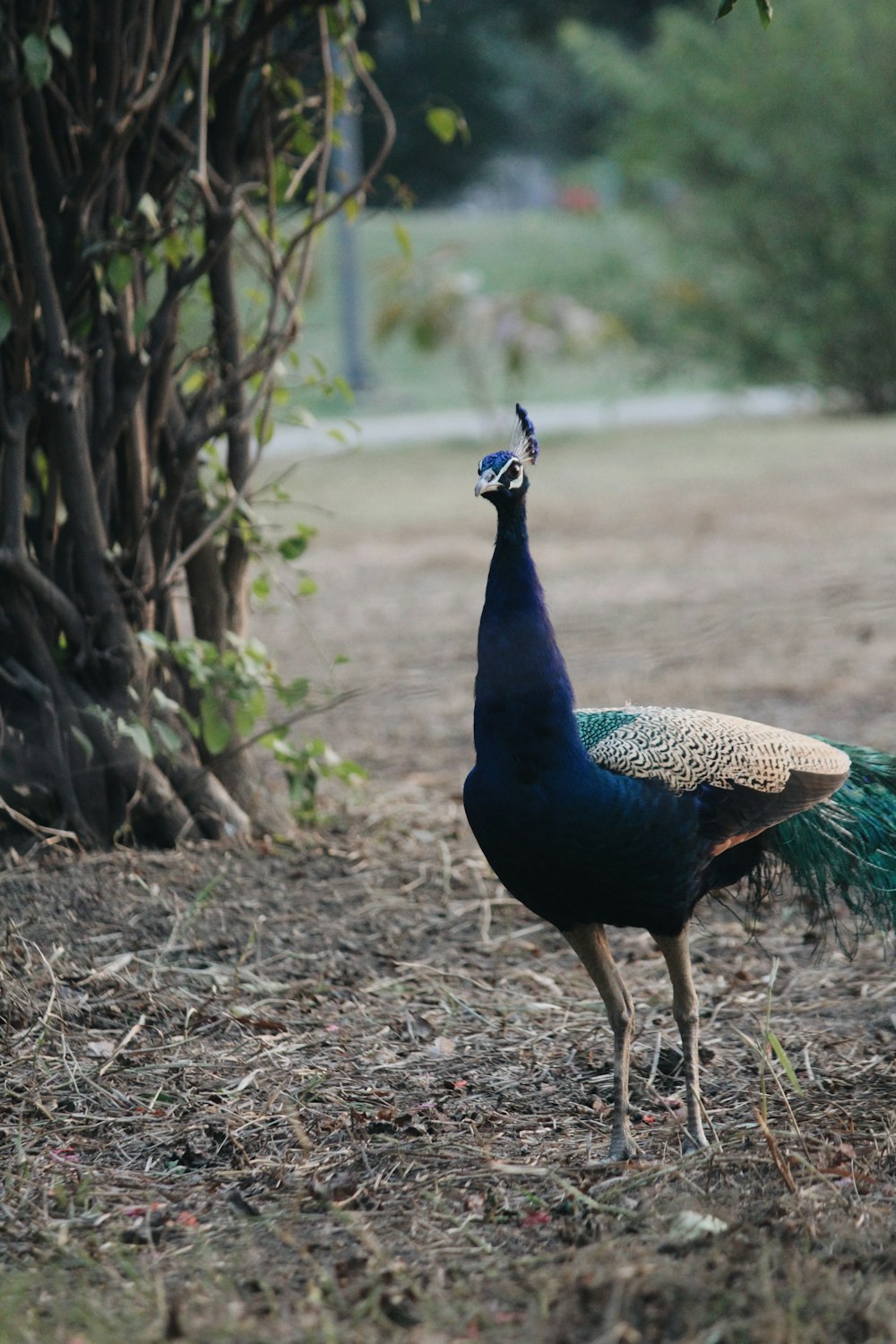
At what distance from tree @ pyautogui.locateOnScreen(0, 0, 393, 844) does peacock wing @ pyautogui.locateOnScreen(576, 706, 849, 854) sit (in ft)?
3.99

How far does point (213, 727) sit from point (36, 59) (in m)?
1.47

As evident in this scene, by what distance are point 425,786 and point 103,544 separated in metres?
1.46

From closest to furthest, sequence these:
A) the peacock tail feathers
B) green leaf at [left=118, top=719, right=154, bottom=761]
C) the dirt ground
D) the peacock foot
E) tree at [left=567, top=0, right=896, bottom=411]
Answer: the dirt ground → the peacock foot → the peacock tail feathers → green leaf at [left=118, top=719, right=154, bottom=761] → tree at [left=567, top=0, right=896, bottom=411]

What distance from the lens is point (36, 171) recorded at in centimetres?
354

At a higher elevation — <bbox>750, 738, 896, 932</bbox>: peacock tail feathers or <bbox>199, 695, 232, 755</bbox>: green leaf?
<bbox>199, 695, 232, 755</bbox>: green leaf

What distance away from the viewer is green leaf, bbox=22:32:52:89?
3145 mm

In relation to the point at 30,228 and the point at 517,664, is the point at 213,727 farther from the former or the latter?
the point at 517,664

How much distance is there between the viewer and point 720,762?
2.65 metres

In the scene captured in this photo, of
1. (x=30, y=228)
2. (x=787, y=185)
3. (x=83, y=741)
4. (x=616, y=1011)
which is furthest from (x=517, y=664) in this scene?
(x=787, y=185)

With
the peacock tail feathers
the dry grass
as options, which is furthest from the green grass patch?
the peacock tail feathers

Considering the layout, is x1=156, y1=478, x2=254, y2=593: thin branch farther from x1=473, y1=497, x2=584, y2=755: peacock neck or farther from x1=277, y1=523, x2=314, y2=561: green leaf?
x1=473, y1=497, x2=584, y2=755: peacock neck

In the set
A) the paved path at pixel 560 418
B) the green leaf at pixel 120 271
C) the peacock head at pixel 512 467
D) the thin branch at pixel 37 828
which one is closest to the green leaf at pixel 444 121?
the green leaf at pixel 120 271

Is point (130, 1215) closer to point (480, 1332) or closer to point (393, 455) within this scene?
point (480, 1332)

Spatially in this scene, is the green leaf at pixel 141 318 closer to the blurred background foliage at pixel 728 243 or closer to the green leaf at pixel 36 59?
the green leaf at pixel 36 59
